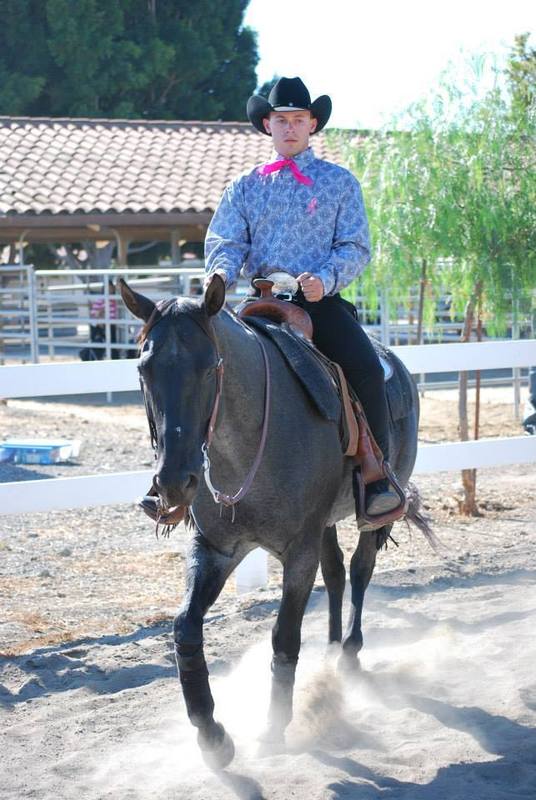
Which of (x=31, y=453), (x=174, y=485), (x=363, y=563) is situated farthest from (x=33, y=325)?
(x=174, y=485)

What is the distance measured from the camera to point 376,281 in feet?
41.7

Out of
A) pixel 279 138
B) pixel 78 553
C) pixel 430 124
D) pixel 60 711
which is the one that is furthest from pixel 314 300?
pixel 430 124

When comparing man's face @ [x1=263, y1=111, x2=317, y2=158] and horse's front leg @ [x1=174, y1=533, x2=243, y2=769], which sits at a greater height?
man's face @ [x1=263, y1=111, x2=317, y2=158]

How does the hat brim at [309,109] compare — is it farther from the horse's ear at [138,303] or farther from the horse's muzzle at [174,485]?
the horse's muzzle at [174,485]

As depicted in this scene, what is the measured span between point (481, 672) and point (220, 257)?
92.1 inches

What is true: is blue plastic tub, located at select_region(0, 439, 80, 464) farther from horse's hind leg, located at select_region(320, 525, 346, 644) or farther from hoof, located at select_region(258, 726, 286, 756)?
hoof, located at select_region(258, 726, 286, 756)

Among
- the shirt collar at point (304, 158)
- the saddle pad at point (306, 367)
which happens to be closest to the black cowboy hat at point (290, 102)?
the shirt collar at point (304, 158)

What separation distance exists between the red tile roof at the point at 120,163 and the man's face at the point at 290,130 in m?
18.5

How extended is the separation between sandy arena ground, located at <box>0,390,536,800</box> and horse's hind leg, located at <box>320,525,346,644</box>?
0.23 m

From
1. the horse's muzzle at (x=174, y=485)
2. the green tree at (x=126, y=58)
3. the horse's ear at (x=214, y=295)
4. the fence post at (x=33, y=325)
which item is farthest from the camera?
the green tree at (x=126, y=58)

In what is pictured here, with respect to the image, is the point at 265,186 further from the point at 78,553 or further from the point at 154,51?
the point at 154,51

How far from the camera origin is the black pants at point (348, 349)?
4.92m

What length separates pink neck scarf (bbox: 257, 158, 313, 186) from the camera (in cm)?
491

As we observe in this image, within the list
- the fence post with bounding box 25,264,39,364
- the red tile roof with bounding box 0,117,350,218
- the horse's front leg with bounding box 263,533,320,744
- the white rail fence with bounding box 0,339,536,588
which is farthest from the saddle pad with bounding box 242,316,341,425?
the red tile roof with bounding box 0,117,350,218
